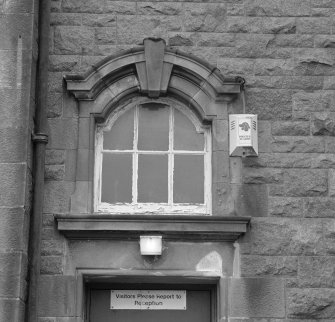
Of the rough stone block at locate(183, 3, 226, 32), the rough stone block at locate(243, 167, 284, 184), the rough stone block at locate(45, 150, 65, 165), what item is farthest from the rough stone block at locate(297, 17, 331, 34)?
the rough stone block at locate(45, 150, 65, 165)

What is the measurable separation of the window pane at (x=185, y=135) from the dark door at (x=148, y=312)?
1.37 m

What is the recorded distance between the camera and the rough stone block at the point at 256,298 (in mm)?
8094

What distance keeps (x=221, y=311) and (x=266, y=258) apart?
0.63 metres

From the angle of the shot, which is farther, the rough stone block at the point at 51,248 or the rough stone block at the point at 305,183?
the rough stone block at the point at 305,183

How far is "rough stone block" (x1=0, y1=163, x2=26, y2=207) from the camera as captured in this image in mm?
7832

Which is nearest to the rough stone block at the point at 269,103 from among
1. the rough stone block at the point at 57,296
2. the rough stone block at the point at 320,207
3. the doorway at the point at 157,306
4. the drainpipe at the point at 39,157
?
the rough stone block at the point at 320,207

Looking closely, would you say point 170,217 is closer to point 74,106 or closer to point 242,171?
point 242,171

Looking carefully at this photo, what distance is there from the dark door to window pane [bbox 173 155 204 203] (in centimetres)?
88

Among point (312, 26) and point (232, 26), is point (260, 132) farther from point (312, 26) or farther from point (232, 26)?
point (312, 26)

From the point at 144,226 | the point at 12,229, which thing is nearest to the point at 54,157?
the point at 12,229

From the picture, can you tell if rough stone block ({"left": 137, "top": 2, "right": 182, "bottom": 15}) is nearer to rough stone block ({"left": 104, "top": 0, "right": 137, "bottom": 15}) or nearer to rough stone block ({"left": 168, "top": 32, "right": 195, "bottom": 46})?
rough stone block ({"left": 104, "top": 0, "right": 137, "bottom": 15})

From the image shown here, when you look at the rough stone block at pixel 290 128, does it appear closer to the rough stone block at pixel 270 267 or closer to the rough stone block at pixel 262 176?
the rough stone block at pixel 262 176

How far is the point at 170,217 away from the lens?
26.9 ft

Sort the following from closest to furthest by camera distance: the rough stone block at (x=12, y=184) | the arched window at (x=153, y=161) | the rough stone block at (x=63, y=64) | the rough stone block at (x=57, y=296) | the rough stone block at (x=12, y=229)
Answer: the rough stone block at (x=12, y=229) < the rough stone block at (x=12, y=184) < the rough stone block at (x=57, y=296) < the arched window at (x=153, y=161) < the rough stone block at (x=63, y=64)
